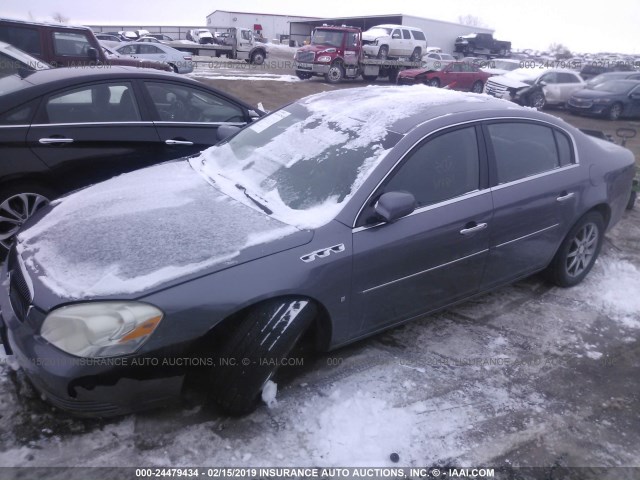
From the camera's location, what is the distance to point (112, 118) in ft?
14.3

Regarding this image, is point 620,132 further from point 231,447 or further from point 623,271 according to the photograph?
point 231,447

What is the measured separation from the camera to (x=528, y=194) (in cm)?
348

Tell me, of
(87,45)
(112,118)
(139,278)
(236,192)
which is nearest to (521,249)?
(236,192)

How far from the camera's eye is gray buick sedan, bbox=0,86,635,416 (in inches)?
89.0

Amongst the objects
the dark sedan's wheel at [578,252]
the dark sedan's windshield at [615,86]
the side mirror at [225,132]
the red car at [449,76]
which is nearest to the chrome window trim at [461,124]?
the dark sedan's wheel at [578,252]

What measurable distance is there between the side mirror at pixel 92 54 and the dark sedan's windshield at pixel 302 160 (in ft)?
25.4

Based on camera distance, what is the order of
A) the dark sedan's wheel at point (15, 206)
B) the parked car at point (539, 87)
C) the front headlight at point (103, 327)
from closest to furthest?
the front headlight at point (103, 327) → the dark sedan's wheel at point (15, 206) → the parked car at point (539, 87)

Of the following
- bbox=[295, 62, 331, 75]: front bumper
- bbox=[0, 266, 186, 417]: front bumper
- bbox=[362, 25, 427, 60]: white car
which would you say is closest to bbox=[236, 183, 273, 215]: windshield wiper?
bbox=[0, 266, 186, 417]: front bumper

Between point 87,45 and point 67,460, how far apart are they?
9.76m

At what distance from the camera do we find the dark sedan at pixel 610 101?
16078 millimetres

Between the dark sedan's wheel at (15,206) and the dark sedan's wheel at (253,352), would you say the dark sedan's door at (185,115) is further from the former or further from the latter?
the dark sedan's wheel at (253,352)

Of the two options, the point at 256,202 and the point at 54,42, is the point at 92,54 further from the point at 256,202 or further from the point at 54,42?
the point at 256,202

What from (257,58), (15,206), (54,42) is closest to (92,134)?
(15,206)

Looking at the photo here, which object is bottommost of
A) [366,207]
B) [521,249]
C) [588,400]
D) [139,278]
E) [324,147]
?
[588,400]
